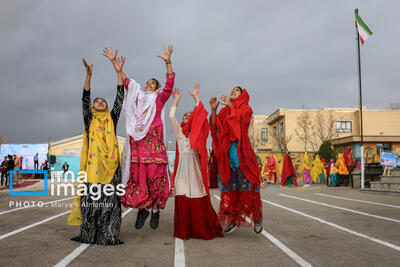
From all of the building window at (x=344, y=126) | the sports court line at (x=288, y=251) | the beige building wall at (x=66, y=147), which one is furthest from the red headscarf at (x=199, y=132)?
the building window at (x=344, y=126)

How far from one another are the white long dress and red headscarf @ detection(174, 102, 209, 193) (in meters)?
0.08

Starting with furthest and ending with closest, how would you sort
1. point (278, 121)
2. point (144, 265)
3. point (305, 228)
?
point (278, 121)
point (305, 228)
point (144, 265)

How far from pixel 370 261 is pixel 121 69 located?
4260 millimetres

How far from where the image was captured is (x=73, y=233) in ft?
17.3

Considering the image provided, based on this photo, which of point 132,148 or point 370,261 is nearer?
point 370,261

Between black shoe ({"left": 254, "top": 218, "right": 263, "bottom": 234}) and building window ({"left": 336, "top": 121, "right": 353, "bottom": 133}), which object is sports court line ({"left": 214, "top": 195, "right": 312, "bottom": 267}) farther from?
building window ({"left": 336, "top": 121, "right": 353, "bottom": 133})

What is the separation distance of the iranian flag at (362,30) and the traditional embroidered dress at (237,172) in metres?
16.9

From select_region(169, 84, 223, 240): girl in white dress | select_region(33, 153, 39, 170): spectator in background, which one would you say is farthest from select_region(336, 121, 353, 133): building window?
select_region(169, 84, 223, 240): girl in white dress

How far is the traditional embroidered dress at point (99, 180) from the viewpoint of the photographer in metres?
4.62

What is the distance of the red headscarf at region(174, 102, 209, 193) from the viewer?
207 inches

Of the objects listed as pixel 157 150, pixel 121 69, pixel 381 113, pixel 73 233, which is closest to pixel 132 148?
pixel 157 150

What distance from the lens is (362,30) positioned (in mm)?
19359

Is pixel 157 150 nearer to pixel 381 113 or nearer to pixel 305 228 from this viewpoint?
pixel 305 228

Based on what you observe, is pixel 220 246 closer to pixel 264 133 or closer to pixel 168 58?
pixel 168 58
